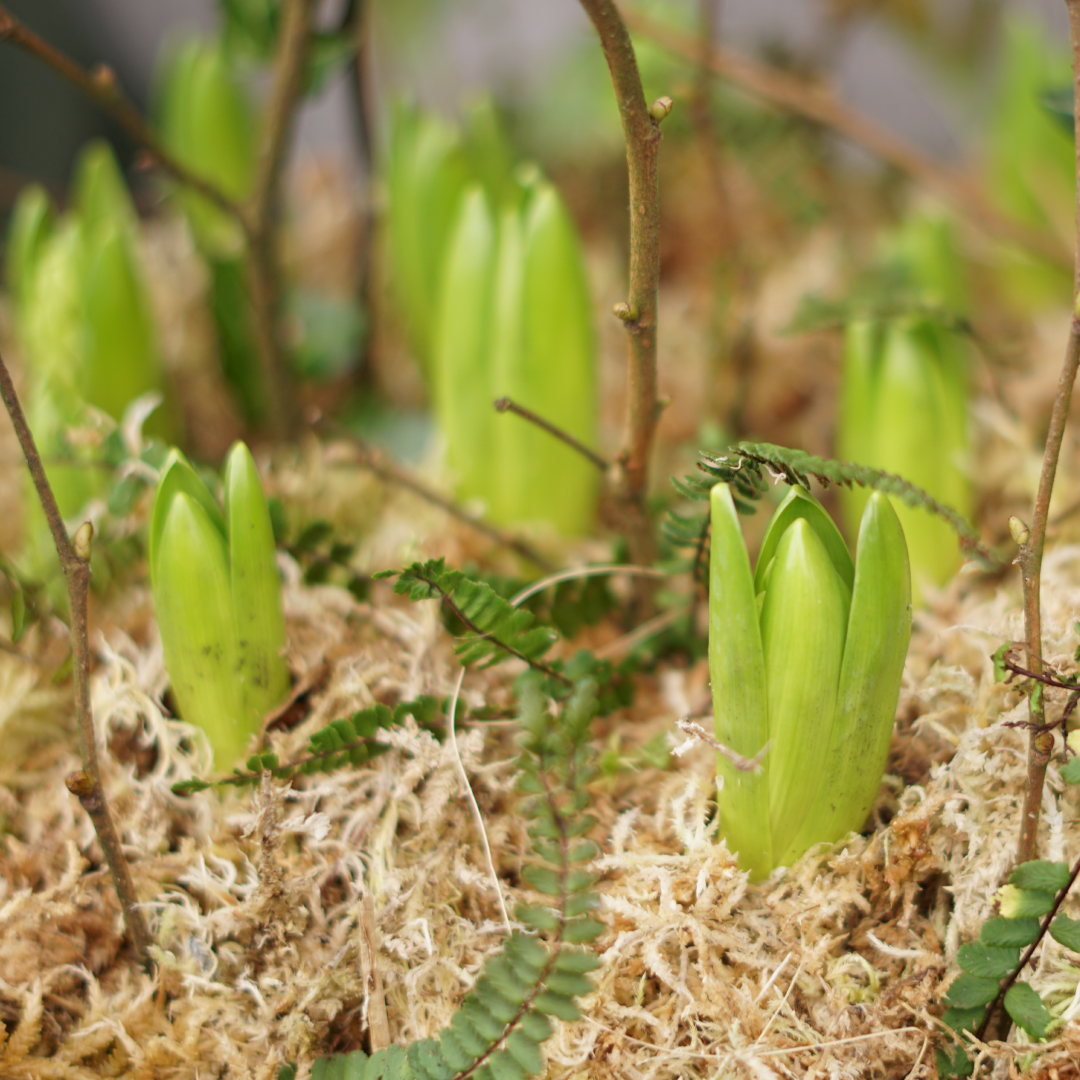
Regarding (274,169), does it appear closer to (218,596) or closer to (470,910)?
(218,596)

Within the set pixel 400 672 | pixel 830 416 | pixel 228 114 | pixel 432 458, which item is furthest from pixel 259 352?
pixel 830 416

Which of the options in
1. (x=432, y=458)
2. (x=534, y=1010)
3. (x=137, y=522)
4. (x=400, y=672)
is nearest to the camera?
(x=534, y=1010)

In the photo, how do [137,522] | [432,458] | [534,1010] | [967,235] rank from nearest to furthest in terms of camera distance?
[534,1010] < [137,522] < [432,458] < [967,235]

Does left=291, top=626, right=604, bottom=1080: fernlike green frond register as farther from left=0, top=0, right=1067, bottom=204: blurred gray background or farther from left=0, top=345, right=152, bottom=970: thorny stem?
left=0, top=0, right=1067, bottom=204: blurred gray background

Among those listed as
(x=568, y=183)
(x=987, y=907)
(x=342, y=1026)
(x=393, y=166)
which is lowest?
(x=342, y=1026)

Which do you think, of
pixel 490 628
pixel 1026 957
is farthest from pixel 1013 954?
pixel 490 628

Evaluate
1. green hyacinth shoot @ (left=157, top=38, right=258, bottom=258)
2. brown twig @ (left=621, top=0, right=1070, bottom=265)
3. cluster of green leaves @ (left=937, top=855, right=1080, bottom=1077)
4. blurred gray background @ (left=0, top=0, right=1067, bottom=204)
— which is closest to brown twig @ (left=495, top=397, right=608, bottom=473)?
cluster of green leaves @ (left=937, top=855, right=1080, bottom=1077)

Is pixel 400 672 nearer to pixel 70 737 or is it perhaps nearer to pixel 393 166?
pixel 70 737
